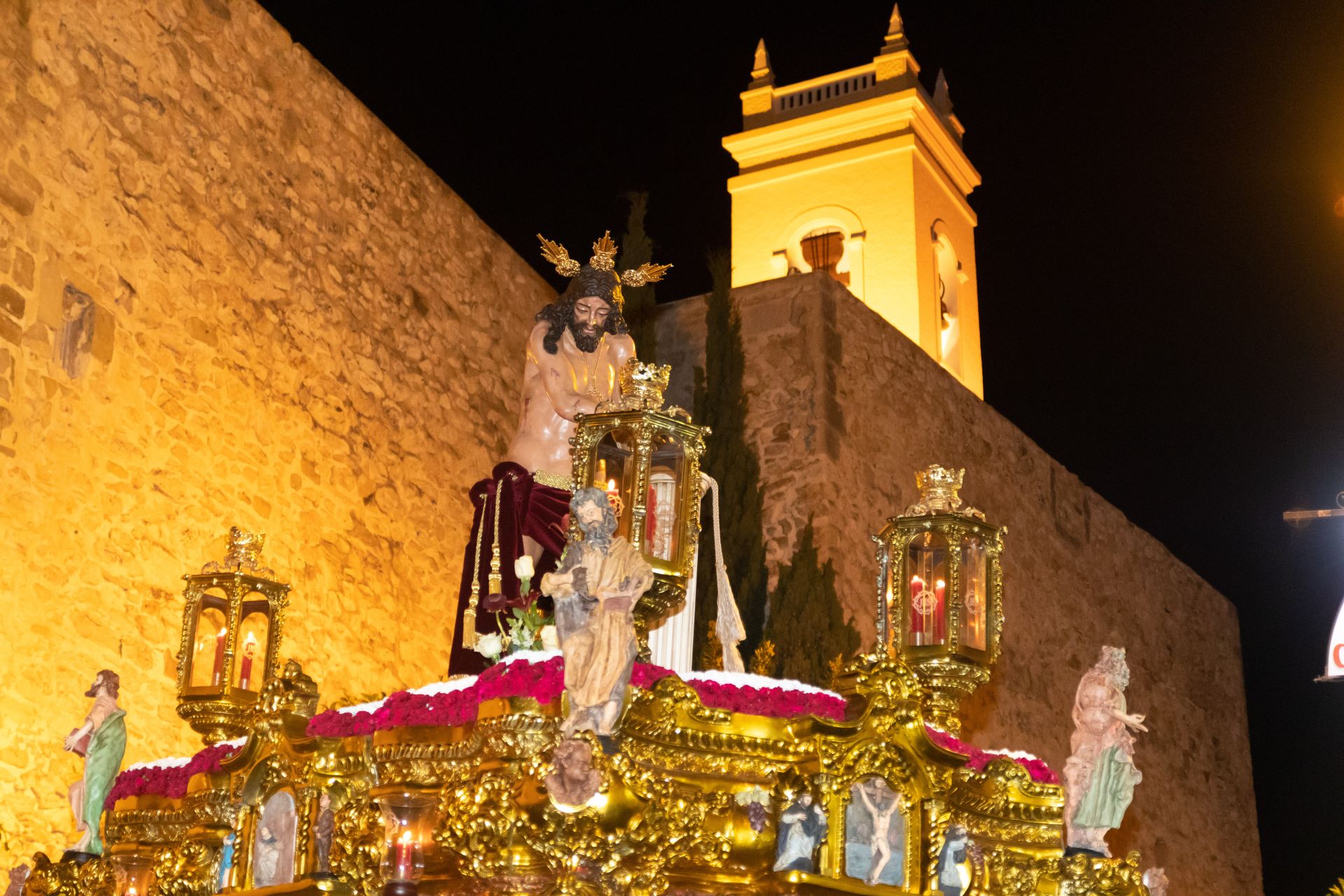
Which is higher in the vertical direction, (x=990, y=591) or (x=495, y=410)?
(x=495, y=410)

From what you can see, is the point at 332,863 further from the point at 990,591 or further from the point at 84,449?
the point at 84,449

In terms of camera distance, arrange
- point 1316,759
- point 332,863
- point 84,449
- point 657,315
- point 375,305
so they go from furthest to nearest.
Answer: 1. point 1316,759
2. point 657,315
3. point 375,305
4. point 84,449
5. point 332,863

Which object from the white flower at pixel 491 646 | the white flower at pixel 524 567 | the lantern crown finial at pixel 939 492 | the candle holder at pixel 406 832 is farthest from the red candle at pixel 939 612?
the candle holder at pixel 406 832

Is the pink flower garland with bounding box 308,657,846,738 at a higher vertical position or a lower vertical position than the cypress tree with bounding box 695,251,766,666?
lower

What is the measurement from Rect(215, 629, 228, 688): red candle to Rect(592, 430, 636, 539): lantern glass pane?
214 cm

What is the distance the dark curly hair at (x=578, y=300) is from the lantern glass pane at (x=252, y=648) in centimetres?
189

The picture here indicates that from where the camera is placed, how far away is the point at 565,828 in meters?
5.32

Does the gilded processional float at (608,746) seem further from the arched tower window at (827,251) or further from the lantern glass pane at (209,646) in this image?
the arched tower window at (827,251)

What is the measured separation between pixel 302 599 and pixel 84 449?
1.83m

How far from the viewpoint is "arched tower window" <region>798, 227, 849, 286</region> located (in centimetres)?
1864

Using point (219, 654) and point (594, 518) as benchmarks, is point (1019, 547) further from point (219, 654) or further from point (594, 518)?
point (594, 518)


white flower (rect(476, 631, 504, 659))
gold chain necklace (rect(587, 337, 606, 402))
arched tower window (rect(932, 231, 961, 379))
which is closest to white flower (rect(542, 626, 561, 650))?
white flower (rect(476, 631, 504, 659))

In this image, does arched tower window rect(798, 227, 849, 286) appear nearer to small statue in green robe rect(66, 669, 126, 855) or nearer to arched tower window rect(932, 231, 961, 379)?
arched tower window rect(932, 231, 961, 379)

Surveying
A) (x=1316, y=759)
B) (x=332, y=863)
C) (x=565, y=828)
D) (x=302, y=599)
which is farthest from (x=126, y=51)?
(x=1316, y=759)
